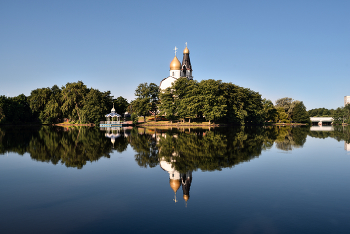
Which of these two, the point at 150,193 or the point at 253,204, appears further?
the point at 150,193

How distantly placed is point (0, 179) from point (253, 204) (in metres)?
10.2

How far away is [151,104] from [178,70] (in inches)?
770

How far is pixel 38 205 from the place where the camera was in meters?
8.27

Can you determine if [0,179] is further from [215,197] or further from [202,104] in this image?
[202,104]

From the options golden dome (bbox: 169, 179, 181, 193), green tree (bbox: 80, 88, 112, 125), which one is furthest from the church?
golden dome (bbox: 169, 179, 181, 193)

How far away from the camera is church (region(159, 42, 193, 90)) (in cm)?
8343

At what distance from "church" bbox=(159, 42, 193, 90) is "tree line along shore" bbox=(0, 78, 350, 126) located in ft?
39.7

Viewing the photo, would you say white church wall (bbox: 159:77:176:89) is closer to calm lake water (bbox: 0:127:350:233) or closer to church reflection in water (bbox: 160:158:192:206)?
calm lake water (bbox: 0:127:350:233)

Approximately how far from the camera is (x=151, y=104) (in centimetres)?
6994

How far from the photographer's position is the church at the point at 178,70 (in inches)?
3284

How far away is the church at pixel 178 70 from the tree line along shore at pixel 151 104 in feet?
39.7

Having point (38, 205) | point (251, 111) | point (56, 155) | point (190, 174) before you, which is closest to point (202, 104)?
point (251, 111)

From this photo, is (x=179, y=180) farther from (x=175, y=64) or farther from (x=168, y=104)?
(x=175, y=64)

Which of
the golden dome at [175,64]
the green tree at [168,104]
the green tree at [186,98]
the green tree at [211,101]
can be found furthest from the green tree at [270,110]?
the green tree at [168,104]
